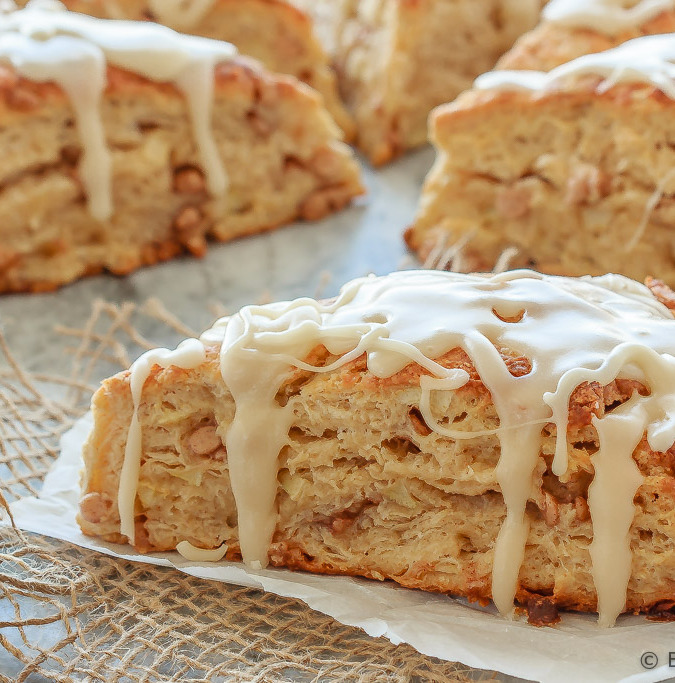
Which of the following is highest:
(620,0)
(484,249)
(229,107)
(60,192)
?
(620,0)

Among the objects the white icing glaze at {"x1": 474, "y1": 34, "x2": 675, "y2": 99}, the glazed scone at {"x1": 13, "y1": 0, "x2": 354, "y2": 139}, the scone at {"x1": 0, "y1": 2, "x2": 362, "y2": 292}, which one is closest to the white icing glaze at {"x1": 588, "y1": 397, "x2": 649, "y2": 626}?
the white icing glaze at {"x1": 474, "y1": 34, "x2": 675, "y2": 99}

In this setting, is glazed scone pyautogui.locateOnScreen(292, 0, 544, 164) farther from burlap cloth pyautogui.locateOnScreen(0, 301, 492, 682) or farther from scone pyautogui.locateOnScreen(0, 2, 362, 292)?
burlap cloth pyautogui.locateOnScreen(0, 301, 492, 682)

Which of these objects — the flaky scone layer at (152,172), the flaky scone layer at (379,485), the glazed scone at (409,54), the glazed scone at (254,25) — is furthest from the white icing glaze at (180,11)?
the flaky scone layer at (379,485)

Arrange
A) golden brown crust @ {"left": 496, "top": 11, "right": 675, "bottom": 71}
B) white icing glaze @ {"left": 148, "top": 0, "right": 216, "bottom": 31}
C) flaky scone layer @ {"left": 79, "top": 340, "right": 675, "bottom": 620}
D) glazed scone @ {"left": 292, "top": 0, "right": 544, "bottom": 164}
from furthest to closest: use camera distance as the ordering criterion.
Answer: glazed scone @ {"left": 292, "top": 0, "right": 544, "bottom": 164}, white icing glaze @ {"left": 148, "top": 0, "right": 216, "bottom": 31}, golden brown crust @ {"left": 496, "top": 11, "right": 675, "bottom": 71}, flaky scone layer @ {"left": 79, "top": 340, "right": 675, "bottom": 620}

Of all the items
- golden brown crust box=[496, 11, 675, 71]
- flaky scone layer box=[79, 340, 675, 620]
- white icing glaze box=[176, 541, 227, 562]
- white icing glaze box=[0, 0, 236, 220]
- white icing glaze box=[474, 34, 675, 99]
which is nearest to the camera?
flaky scone layer box=[79, 340, 675, 620]

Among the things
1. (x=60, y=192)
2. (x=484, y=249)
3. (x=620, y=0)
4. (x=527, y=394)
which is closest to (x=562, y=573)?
(x=527, y=394)

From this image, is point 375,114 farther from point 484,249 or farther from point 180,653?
point 180,653
